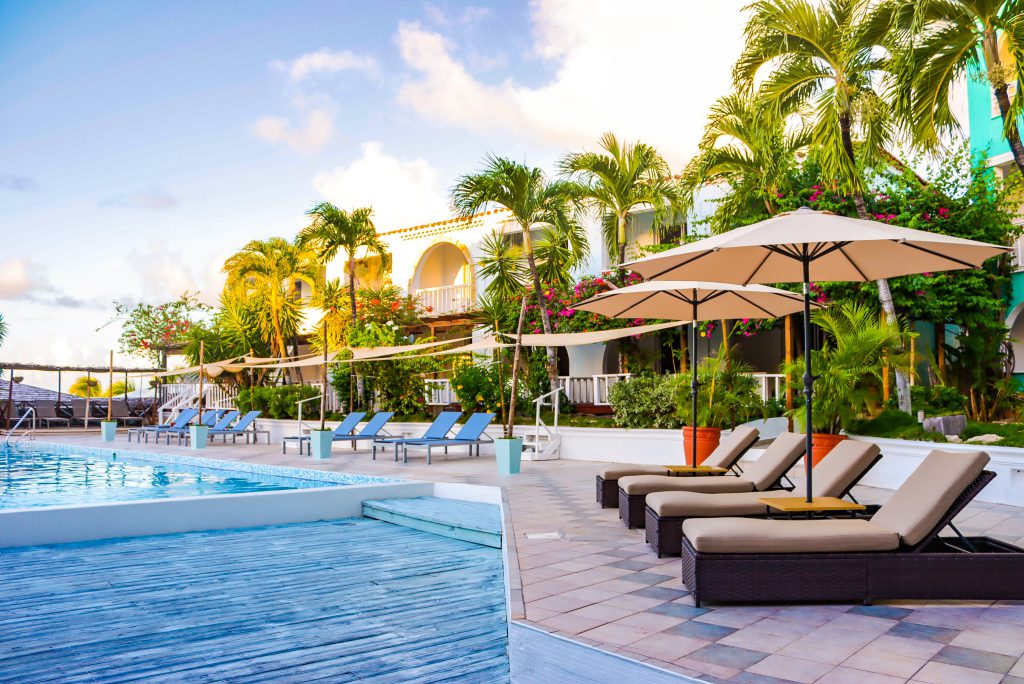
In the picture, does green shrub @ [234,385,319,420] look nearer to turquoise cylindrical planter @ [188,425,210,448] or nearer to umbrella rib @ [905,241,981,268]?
turquoise cylindrical planter @ [188,425,210,448]

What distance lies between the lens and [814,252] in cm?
589

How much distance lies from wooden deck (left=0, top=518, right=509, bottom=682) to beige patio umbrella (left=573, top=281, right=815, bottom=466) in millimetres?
2922

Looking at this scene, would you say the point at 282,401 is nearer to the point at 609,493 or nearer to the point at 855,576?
the point at 609,493

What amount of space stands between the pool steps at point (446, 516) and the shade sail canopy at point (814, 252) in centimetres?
304

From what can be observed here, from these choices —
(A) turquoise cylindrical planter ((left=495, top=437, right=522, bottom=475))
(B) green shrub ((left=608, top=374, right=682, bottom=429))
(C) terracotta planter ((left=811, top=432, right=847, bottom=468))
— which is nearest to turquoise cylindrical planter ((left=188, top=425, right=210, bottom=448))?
(A) turquoise cylindrical planter ((left=495, top=437, right=522, bottom=475))

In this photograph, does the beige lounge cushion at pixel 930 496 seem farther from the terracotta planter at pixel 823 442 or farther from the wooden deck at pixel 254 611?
the terracotta planter at pixel 823 442

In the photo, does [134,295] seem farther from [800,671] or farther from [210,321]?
[800,671]

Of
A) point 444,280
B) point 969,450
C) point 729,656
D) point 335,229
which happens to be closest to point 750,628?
point 729,656

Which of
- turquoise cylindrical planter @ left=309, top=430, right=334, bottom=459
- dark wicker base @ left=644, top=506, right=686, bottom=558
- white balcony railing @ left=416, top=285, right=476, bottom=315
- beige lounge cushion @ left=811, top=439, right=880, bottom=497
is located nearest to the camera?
dark wicker base @ left=644, top=506, right=686, bottom=558

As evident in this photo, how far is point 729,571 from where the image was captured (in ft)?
13.6

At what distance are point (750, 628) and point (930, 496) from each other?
1339 millimetres

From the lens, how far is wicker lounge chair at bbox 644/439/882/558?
5.36 metres

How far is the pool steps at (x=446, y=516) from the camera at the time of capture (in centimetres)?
758

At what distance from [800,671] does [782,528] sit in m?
1.10
